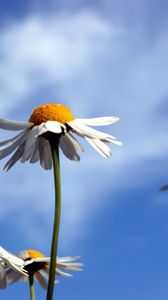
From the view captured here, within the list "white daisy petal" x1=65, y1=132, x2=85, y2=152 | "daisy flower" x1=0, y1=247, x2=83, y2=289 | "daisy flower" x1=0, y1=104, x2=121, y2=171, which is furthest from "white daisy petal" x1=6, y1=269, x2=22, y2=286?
"white daisy petal" x1=65, y1=132, x2=85, y2=152

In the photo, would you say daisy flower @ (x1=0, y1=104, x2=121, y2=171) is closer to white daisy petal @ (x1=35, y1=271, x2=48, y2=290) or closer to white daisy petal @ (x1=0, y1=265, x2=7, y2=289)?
white daisy petal @ (x1=0, y1=265, x2=7, y2=289)

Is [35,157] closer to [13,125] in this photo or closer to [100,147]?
[13,125]

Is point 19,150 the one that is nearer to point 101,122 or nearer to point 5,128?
point 5,128

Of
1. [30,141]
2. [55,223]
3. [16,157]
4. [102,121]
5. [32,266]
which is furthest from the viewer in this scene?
[32,266]

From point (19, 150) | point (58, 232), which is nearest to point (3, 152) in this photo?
point (19, 150)

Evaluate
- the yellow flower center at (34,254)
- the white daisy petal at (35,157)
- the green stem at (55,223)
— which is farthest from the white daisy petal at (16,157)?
the yellow flower center at (34,254)

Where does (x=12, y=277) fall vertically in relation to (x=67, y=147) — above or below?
below

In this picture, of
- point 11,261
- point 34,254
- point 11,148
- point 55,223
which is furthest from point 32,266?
point 55,223
